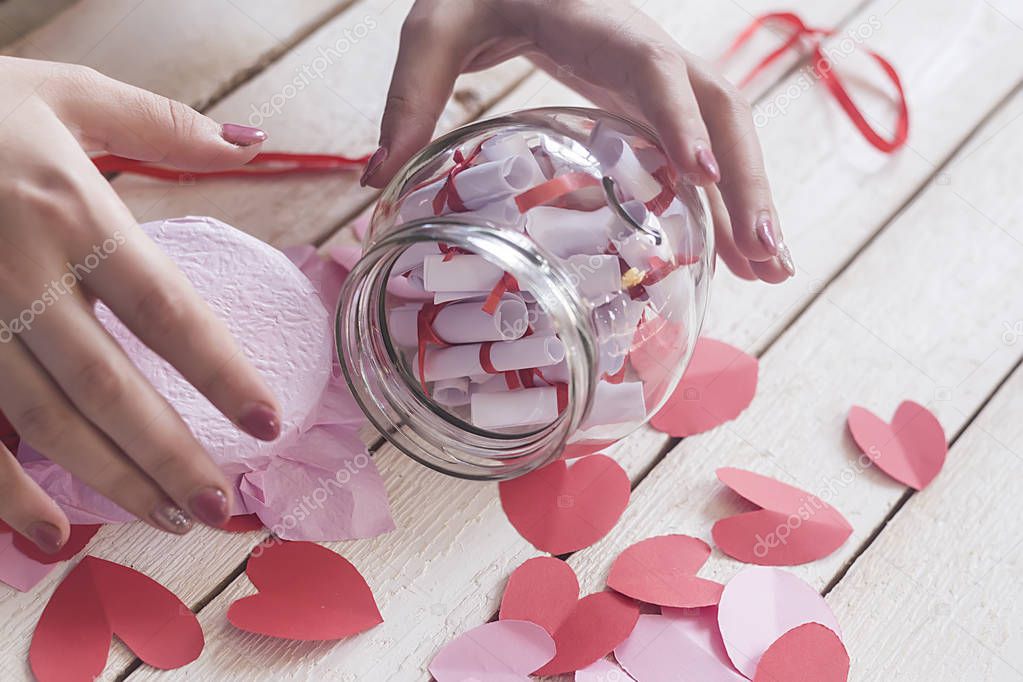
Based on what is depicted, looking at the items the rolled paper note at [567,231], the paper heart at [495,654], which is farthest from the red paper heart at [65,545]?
the rolled paper note at [567,231]

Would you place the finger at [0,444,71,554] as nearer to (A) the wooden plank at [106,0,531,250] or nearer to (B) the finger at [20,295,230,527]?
(B) the finger at [20,295,230,527]

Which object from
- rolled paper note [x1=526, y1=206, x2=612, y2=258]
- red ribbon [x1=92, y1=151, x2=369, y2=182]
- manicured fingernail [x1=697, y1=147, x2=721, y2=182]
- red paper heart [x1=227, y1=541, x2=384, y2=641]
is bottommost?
red paper heart [x1=227, y1=541, x2=384, y2=641]

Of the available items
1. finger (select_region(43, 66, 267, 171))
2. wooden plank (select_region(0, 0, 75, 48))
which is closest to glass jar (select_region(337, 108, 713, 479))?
finger (select_region(43, 66, 267, 171))

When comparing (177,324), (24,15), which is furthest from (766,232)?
(24,15)

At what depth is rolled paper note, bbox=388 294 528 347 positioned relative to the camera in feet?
1.87

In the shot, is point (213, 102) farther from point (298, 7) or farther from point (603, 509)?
point (603, 509)

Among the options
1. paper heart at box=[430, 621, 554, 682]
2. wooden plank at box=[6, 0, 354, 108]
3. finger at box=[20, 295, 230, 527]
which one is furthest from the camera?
wooden plank at box=[6, 0, 354, 108]

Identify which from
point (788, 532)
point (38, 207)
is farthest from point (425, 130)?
point (788, 532)

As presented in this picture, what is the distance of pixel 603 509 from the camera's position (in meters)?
0.66

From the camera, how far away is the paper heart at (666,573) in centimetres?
63

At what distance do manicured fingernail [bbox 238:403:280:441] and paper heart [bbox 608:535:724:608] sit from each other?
0.24 m

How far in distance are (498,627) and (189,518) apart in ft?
0.63

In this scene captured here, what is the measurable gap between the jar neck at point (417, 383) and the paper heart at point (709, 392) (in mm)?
140

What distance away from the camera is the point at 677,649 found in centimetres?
61
